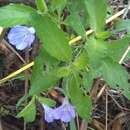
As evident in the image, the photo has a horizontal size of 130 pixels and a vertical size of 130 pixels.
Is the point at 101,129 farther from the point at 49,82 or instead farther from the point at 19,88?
the point at 49,82

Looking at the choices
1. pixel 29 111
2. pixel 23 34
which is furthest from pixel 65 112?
pixel 23 34

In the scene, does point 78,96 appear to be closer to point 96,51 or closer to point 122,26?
point 96,51

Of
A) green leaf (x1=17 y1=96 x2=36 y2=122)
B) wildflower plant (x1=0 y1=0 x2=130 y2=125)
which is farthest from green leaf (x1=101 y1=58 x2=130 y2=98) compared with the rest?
green leaf (x1=17 y1=96 x2=36 y2=122)

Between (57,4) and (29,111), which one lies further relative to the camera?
(29,111)

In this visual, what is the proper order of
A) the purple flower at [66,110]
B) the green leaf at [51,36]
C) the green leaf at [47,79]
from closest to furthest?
the green leaf at [51,36]
the green leaf at [47,79]
the purple flower at [66,110]

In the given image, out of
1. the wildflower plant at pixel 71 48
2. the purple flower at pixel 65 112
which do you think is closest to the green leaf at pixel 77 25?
the wildflower plant at pixel 71 48

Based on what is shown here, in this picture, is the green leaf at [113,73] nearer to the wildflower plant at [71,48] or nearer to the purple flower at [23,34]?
the wildflower plant at [71,48]

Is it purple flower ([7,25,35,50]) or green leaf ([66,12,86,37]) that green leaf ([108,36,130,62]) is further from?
purple flower ([7,25,35,50])
